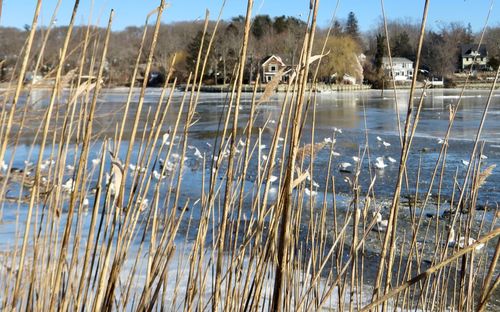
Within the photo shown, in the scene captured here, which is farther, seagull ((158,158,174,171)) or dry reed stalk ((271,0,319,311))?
seagull ((158,158,174,171))

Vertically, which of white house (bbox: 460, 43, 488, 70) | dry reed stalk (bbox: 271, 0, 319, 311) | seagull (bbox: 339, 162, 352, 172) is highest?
white house (bbox: 460, 43, 488, 70)

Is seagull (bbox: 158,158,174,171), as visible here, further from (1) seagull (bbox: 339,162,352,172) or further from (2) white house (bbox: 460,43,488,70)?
(1) seagull (bbox: 339,162,352,172)

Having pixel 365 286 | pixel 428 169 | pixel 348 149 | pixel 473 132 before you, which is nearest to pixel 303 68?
pixel 365 286

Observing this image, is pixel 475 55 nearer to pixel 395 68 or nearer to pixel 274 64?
pixel 395 68

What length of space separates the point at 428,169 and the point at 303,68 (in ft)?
26.6

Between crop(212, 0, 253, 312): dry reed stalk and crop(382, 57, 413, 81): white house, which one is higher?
crop(382, 57, 413, 81): white house

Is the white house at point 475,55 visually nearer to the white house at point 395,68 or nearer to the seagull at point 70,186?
the white house at point 395,68

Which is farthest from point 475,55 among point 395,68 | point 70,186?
point 70,186

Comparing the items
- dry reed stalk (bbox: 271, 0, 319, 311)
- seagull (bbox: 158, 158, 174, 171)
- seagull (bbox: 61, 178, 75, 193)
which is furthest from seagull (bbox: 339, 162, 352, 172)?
dry reed stalk (bbox: 271, 0, 319, 311)

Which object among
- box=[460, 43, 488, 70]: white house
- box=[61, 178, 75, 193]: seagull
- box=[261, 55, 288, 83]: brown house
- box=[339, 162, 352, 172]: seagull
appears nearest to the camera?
box=[61, 178, 75, 193]: seagull

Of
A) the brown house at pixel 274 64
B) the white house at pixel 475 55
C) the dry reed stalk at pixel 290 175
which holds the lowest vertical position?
the dry reed stalk at pixel 290 175

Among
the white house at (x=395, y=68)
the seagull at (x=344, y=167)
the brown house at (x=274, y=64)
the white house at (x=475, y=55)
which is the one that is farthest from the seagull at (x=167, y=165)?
the seagull at (x=344, y=167)

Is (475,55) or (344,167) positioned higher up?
(475,55)

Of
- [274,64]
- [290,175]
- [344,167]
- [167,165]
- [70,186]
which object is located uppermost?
[274,64]
